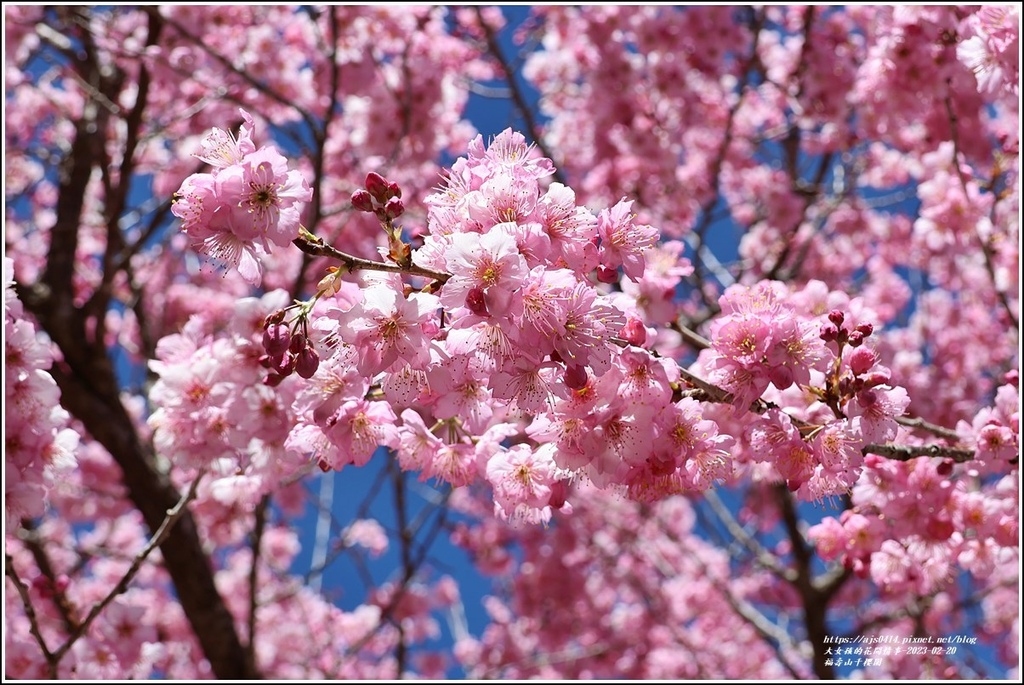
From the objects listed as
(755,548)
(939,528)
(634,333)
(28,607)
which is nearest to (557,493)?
(634,333)

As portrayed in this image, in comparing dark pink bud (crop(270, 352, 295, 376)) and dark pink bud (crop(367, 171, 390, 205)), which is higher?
dark pink bud (crop(367, 171, 390, 205))

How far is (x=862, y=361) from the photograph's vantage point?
180cm

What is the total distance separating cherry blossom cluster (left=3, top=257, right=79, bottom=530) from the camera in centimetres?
202

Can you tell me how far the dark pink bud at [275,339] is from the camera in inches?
63.1

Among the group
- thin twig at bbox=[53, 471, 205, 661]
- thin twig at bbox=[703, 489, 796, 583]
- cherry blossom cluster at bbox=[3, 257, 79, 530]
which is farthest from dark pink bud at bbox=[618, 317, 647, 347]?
thin twig at bbox=[703, 489, 796, 583]

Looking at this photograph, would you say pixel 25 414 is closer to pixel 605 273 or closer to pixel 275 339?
pixel 275 339

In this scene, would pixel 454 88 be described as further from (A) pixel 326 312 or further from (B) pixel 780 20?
(A) pixel 326 312

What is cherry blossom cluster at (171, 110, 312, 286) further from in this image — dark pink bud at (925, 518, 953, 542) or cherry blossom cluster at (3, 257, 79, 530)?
dark pink bud at (925, 518, 953, 542)

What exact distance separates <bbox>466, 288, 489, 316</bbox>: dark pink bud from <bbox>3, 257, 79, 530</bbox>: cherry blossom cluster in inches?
48.6

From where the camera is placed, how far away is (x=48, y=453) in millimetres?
2211

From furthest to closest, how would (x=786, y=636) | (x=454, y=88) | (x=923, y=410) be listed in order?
(x=454, y=88) < (x=923, y=410) < (x=786, y=636)

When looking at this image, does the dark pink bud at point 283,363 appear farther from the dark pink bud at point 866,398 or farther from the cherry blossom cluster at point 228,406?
the dark pink bud at point 866,398

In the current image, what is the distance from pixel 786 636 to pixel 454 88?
431 cm

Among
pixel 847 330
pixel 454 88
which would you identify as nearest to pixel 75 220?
pixel 454 88
